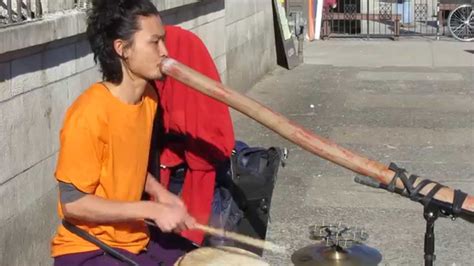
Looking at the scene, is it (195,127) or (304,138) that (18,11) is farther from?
(304,138)

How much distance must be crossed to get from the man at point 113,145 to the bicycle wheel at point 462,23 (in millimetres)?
15590

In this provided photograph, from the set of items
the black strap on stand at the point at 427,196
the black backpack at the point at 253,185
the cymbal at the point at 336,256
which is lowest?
the cymbal at the point at 336,256

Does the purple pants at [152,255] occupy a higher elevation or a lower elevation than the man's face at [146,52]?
lower

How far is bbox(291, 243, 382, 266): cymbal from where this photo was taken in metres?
4.14

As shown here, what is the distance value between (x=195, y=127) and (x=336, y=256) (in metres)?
0.82

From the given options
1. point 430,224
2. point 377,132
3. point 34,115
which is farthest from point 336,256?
point 377,132

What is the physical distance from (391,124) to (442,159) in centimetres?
159

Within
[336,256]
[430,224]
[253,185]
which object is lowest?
[336,256]

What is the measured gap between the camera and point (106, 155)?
3412 millimetres

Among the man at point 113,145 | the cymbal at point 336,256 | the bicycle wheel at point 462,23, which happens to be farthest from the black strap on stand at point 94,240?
the bicycle wheel at point 462,23

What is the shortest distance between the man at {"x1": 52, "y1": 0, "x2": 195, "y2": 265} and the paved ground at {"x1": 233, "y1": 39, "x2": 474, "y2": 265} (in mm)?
3112

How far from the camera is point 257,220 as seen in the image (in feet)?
15.3

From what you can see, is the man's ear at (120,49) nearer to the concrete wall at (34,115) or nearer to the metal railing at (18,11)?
the concrete wall at (34,115)

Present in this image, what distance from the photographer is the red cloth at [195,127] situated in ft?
13.8
